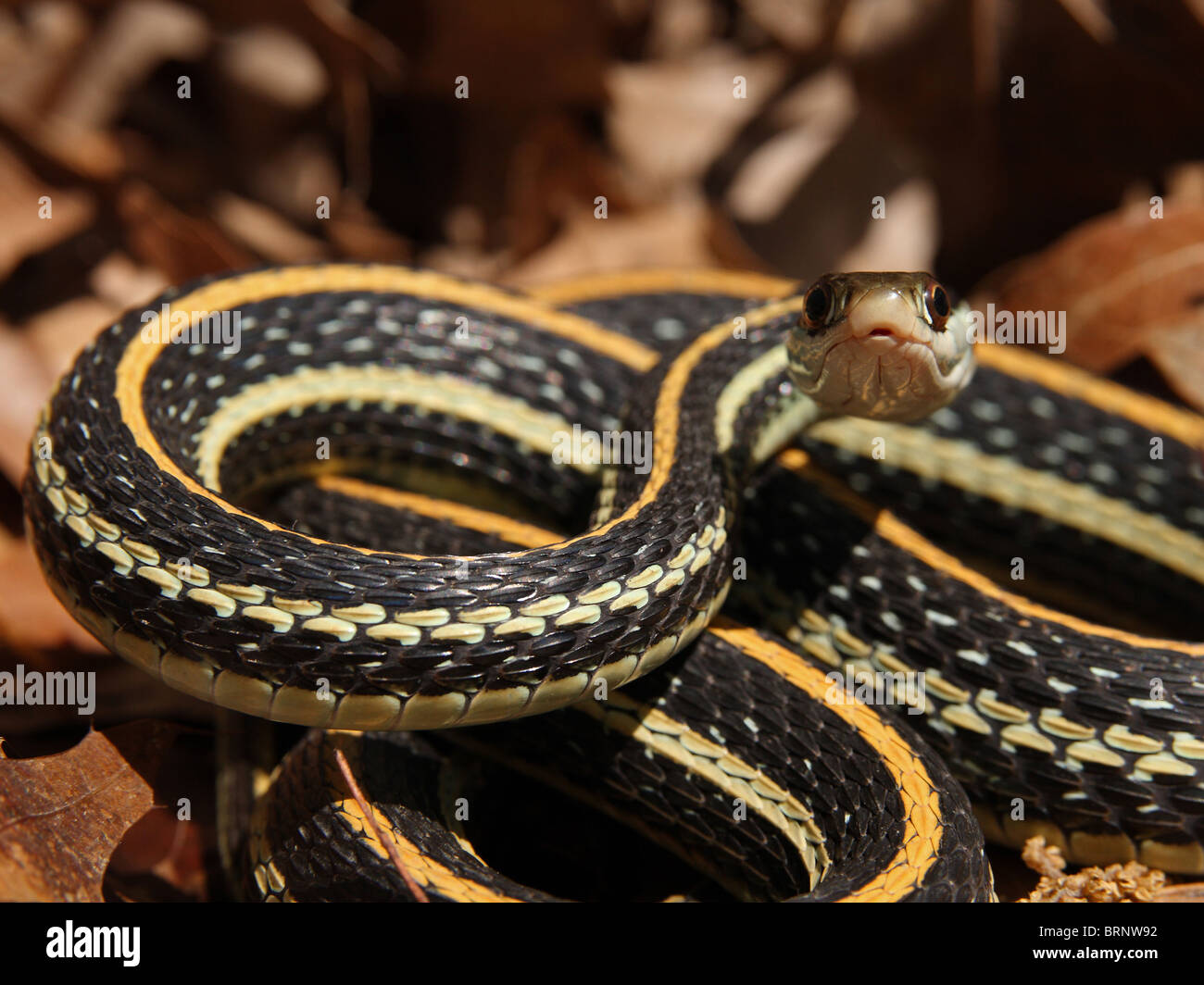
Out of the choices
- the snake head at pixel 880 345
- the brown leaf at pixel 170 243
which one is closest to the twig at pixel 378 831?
the snake head at pixel 880 345

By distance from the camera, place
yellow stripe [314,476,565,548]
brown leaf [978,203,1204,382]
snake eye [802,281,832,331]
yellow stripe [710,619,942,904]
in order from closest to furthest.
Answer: yellow stripe [710,619,942,904], snake eye [802,281,832,331], yellow stripe [314,476,565,548], brown leaf [978,203,1204,382]

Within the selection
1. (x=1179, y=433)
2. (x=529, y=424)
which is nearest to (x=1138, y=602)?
(x=1179, y=433)

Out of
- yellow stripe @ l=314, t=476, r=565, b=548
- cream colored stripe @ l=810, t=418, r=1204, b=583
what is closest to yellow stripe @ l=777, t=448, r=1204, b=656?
cream colored stripe @ l=810, t=418, r=1204, b=583

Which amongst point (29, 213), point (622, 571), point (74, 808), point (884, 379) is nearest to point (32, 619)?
point (74, 808)

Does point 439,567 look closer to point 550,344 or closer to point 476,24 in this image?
point 550,344

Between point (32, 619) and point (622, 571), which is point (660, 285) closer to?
point (622, 571)

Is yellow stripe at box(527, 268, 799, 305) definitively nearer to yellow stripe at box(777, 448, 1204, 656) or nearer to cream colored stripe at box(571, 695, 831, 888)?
yellow stripe at box(777, 448, 1204, 656)

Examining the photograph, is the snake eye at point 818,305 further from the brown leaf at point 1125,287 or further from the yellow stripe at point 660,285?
the brown leaf at point 1125,287
